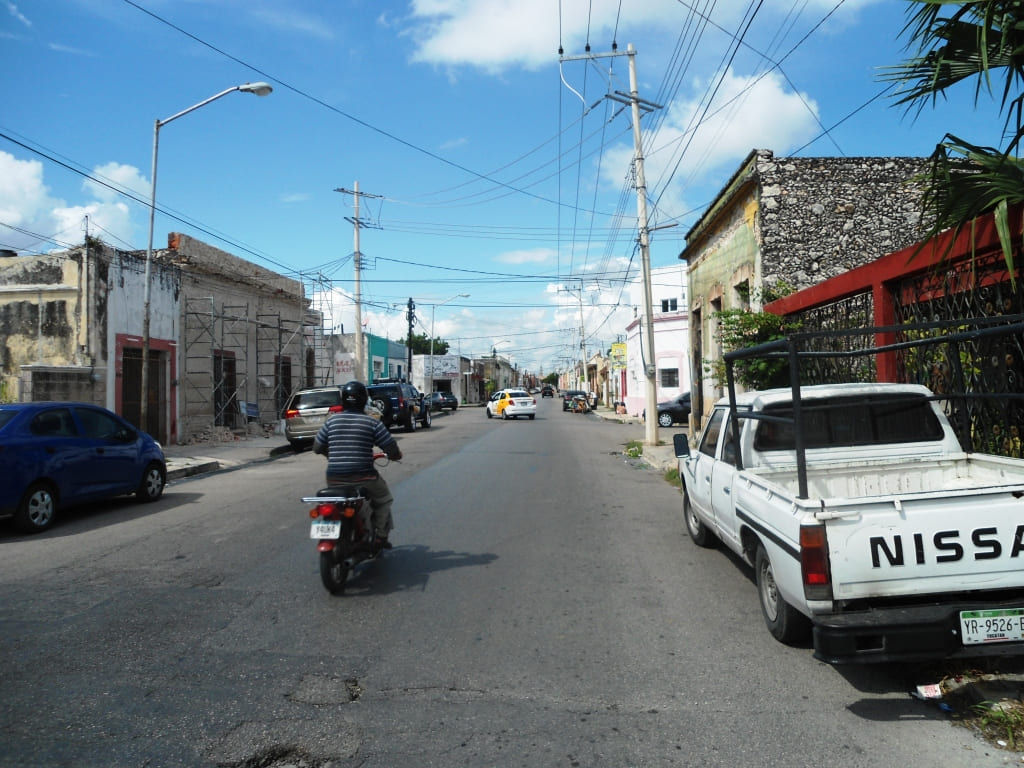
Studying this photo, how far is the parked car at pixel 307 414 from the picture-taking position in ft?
68.1

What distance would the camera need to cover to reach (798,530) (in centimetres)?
Result: 395

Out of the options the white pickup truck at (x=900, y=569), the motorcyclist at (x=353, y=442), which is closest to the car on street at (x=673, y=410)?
the motorcyclist at (x=353, y=442)

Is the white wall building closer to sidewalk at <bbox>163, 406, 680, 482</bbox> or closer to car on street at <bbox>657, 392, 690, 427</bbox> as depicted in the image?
car on street at <bbox>657, 392, 690, 427</bbox>

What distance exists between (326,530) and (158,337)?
17552 mm

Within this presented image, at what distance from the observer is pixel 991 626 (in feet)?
12.4

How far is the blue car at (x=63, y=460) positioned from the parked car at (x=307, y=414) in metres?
9.46

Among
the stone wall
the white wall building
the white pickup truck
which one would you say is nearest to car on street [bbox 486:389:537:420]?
the white wall building

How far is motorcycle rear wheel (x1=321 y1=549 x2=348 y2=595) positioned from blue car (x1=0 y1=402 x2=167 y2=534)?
4.70m

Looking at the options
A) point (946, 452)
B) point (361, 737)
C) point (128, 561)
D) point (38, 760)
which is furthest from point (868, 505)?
point (128, 561)

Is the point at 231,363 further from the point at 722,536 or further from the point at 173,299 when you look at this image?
the point at 722,536

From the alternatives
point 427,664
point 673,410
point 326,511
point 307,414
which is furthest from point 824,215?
point 673,410

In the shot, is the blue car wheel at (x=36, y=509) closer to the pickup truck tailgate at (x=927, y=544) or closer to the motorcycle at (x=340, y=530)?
the motorcycle at (x=340, y=530)

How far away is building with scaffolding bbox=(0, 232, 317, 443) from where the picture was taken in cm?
1803

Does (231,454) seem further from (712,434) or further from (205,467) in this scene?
(712,434)
